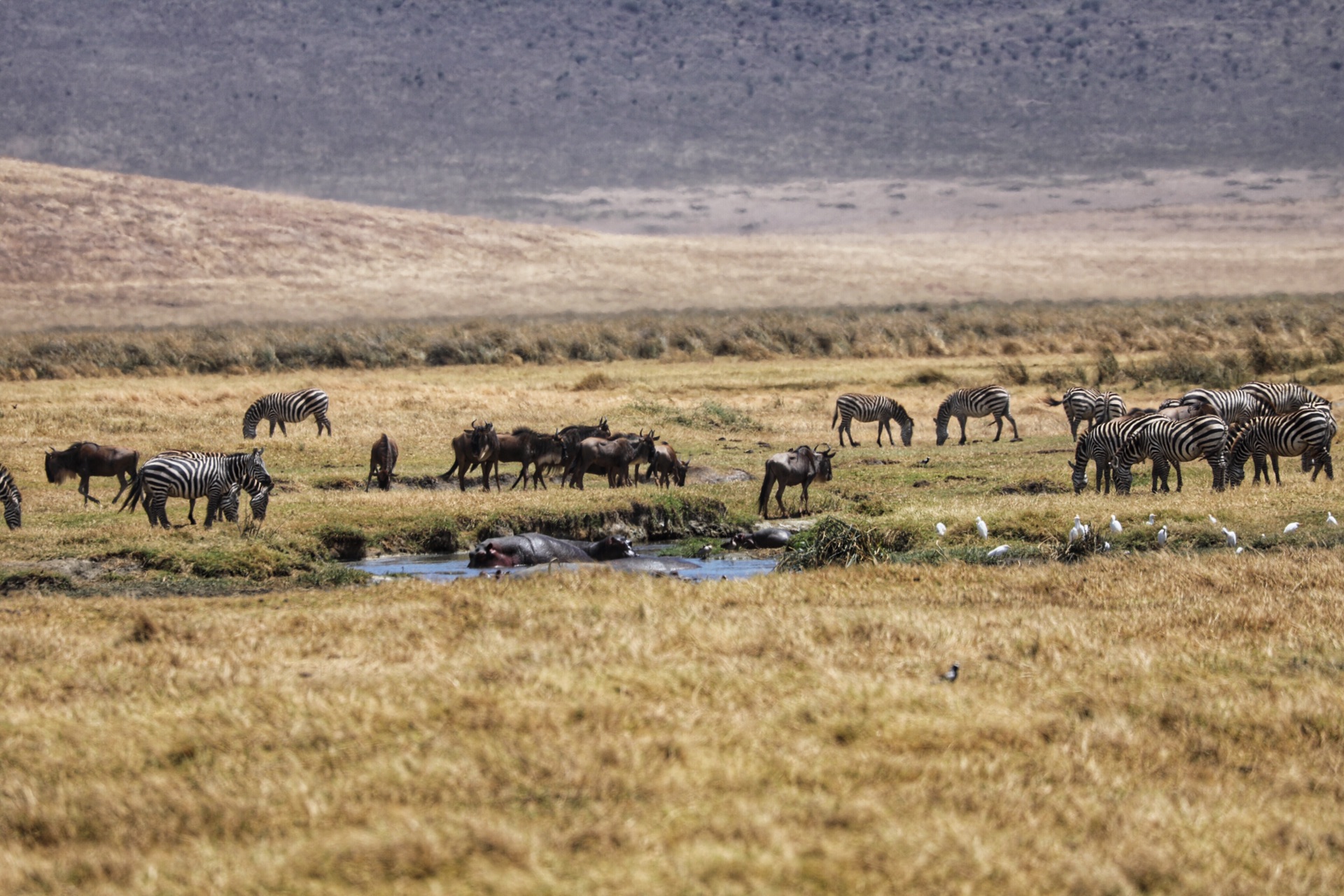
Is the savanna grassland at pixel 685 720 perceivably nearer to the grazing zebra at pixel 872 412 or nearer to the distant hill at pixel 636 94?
the grazing zebra at pixel 872 412

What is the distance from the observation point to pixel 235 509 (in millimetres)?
17266

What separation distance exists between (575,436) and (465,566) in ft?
23.0

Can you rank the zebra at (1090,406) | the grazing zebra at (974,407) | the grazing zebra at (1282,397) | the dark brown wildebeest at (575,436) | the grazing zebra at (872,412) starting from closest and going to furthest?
the dark brown wildebeest at (575,436) < the grazing zebra at (1282,397) < the zebra at (1090,406) < the grazing zebra at (872,412) < the grazing zebra at (974,407)

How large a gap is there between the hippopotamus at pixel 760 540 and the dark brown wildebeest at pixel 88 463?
8.75 metres

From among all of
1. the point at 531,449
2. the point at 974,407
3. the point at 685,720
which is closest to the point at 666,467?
the point at 531,449

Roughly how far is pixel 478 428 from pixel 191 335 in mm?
33730

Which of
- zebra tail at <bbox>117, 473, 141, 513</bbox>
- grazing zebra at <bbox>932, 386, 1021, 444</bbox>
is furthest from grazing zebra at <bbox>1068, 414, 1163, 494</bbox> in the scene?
zebra tail at <bbox>117, 473, 141, 513</bbox>

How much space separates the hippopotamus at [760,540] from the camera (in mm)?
17203

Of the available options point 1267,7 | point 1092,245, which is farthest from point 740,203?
point 1267,7

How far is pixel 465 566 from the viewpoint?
1606 cm

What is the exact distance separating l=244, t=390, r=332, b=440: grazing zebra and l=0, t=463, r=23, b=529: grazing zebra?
10.7m

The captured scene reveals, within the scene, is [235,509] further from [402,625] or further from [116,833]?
[116,833]

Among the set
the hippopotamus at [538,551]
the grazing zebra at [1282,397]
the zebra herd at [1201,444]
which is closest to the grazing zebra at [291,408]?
the hippopotamus at [538,551]

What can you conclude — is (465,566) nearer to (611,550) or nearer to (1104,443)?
(611,550)
